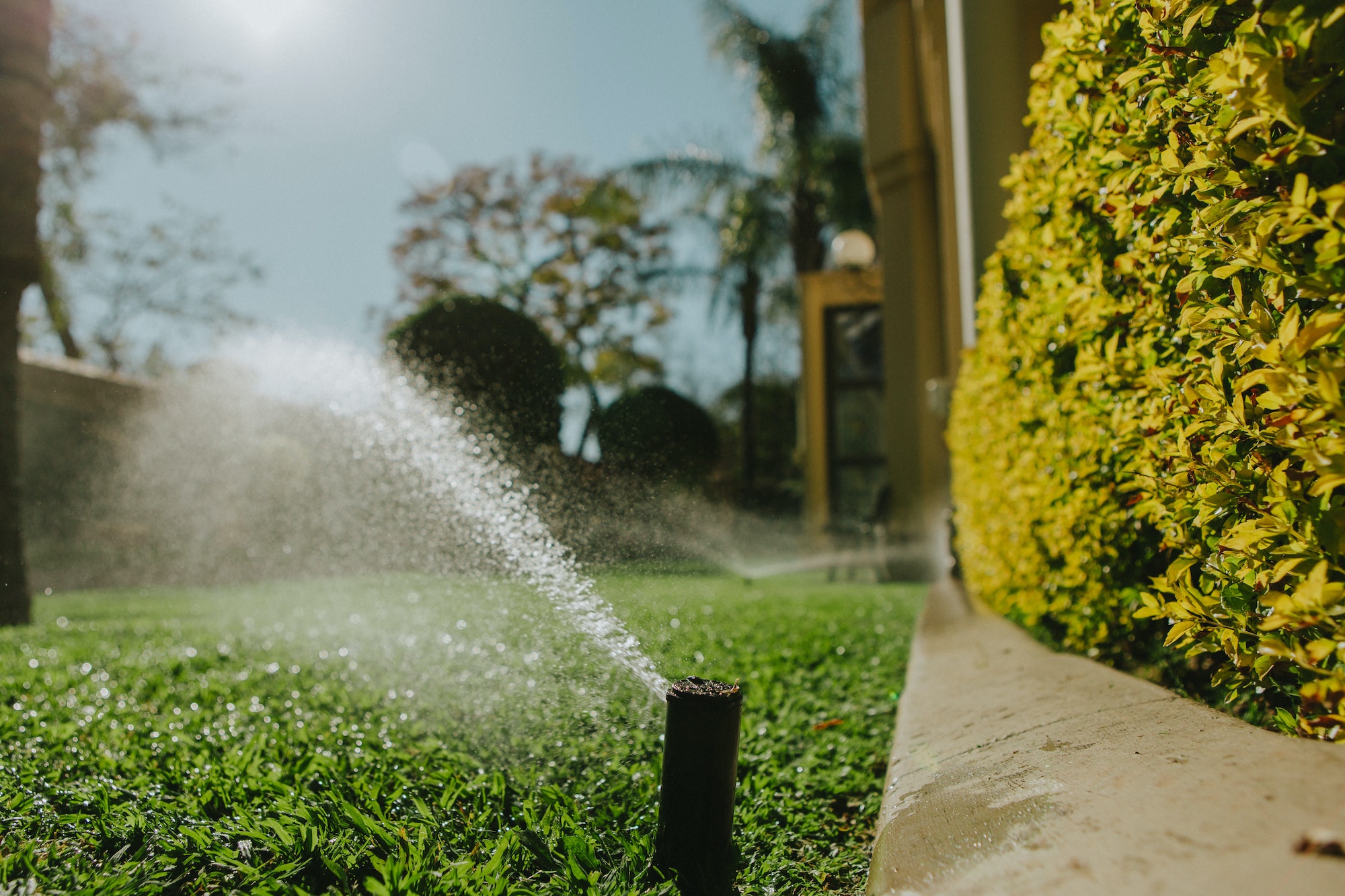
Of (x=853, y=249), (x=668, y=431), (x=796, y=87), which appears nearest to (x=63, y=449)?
(x=668, y=431)

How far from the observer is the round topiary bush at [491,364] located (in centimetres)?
872

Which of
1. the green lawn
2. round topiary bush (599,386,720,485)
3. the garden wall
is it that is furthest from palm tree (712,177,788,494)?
the green lawn

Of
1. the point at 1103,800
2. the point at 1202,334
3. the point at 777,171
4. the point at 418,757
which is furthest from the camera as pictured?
the point at 777,171

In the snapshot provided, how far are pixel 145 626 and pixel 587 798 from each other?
18.3ft

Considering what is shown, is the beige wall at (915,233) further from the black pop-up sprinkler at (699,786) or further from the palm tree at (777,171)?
the black pop-up sprinkler at (699,786)

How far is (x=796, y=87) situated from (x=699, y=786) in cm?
1697

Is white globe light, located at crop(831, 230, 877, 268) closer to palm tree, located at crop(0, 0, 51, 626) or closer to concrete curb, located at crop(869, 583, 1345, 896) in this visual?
palm tree, located at crop(0, 0, 51, 626)

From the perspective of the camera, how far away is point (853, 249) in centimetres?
1267

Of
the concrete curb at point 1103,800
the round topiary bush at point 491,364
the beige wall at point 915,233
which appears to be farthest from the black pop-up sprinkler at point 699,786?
the round topiary bush at point 491,364

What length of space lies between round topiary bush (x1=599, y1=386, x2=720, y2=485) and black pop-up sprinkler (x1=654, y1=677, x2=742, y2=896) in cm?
517

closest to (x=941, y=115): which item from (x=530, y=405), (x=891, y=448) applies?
(x=891, y=448)

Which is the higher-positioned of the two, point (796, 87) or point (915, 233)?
point (796, 87)

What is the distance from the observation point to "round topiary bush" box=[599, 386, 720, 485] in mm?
8578

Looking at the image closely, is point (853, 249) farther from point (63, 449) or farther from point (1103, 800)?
point (63, 449)
